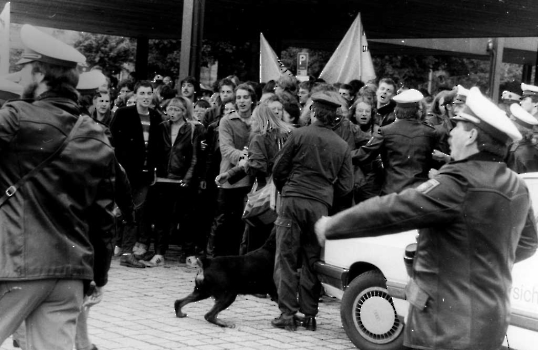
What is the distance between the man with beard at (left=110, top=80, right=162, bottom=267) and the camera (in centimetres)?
1137

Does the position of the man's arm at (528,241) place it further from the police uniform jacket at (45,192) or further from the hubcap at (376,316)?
the hubcap at (376,316)

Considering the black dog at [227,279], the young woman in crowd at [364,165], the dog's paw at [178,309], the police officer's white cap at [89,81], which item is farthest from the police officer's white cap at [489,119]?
the young woman in crowd at [364,165]

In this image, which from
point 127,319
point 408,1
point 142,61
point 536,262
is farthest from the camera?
point 142,61

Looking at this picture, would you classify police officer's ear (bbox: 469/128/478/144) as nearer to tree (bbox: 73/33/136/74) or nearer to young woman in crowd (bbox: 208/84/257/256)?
young woman in crowd (bbox: 208/84/257/256)

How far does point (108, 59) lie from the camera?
140ft

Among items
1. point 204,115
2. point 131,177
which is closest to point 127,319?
point 131,177

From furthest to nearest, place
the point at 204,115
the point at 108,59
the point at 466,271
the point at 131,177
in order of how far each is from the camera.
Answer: the point at 108,59, the point at 204,115, the point at 131,177, the point at 466,271

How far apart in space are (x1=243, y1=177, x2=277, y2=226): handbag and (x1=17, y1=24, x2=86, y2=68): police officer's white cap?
5.01m

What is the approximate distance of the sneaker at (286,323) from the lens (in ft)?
28.2

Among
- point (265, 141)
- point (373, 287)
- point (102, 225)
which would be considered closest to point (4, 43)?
point (265, 141)

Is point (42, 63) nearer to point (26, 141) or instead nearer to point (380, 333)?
point (26, 141)

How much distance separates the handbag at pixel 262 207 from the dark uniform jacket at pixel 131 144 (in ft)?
7.14

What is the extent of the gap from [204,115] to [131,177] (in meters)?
1.80

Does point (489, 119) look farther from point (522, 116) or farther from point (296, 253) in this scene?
point (522, 116)
